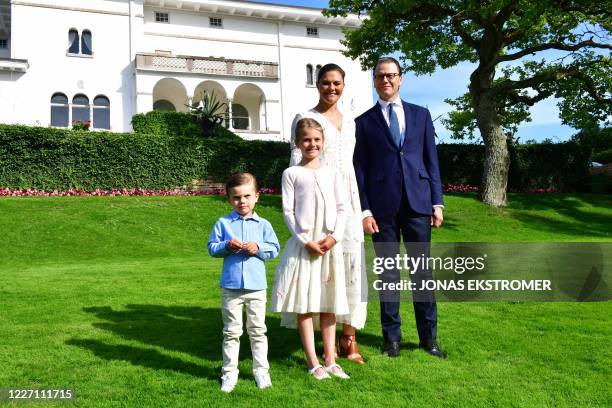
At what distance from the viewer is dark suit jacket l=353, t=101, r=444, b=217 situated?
4320 millimetres

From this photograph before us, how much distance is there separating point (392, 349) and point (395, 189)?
4.39 feet

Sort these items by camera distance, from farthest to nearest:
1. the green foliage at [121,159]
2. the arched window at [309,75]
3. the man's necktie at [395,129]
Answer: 1. the arched window at [309,75]
2. the green foliage at [121,159]
3. the man's necktie at [395,129]

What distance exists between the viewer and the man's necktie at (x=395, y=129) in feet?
14.4

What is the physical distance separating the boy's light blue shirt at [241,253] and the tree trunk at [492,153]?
17.2 m

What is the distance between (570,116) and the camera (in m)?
22.0

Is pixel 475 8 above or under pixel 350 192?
above

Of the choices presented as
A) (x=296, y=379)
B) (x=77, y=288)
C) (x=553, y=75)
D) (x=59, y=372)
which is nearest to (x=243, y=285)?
(x=296, y=379)

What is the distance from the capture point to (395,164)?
14.3ft

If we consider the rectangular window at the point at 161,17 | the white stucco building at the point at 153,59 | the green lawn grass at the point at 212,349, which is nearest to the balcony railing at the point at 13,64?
the white stucco building at the point at 153,59

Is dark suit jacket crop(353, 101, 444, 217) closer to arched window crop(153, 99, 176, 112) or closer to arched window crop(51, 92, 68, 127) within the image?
arched window crop(51, 92, 68, 127)

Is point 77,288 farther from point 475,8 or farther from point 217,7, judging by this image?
point 217,7

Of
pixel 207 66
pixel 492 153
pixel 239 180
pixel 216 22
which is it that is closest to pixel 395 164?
pixel 239 180

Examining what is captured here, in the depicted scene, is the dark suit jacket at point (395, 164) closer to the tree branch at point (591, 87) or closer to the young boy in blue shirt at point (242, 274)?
the young boy in blue shirt at point (242, 274)

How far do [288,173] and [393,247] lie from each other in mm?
1181
